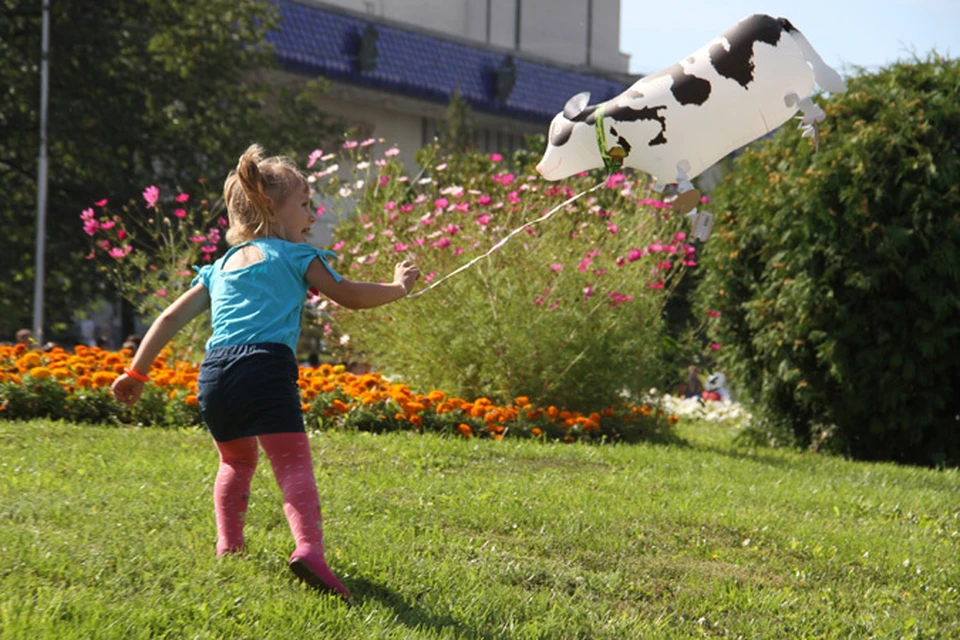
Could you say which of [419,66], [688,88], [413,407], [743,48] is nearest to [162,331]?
[688,88]

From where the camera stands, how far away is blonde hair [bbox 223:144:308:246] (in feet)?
13.9

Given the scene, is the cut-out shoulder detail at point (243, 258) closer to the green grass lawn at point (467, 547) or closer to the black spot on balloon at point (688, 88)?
the green grass lawn at point (467, 547)

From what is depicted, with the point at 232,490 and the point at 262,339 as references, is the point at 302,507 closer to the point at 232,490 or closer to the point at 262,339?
the point at 232,490

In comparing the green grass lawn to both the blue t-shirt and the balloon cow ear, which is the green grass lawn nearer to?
the blue t-shirt

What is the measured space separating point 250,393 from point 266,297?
12.9 inches

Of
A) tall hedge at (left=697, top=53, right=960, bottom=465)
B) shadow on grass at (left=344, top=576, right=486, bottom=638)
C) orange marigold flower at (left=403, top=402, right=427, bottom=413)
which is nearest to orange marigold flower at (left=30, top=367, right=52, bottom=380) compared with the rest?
orange marigold flower at (left=403, top=402, right=427, bottom=413)

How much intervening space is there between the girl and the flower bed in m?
3.72

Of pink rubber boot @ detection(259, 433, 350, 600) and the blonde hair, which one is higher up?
the blonde hair

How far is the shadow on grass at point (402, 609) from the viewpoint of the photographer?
389cm

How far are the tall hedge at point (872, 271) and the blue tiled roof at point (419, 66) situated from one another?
2118 centimetres

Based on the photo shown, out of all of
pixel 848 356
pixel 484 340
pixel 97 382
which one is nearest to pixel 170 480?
pixel 97 382

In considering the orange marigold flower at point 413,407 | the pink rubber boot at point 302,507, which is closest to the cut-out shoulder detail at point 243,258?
the pink rubber boot at point 302,507

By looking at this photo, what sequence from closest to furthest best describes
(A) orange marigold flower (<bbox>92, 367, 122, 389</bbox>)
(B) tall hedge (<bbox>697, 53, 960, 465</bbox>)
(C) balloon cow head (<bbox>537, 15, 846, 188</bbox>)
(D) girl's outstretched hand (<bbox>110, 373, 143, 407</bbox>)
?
1. (D) girl's outstretched hand (<bbox>110, 373, 143, 407</bbox>)
2. (C) balloon cow head (<bbox>537, 15, 846, 188</bbox>)
3. (A) orange marigold flower (<bbox>92, 367, 122, 389</bbox>)
4. (B) tall hedge (<bbox>697, 53, 960, 465</bbox>)

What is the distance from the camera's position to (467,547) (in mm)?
4875
